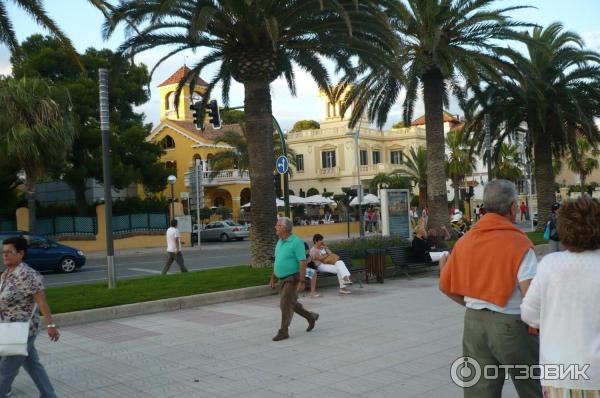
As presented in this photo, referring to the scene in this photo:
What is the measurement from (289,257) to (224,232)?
103 feet

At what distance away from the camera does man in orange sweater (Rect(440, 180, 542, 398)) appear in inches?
139

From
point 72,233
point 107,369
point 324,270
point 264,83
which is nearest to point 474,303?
point 107,369

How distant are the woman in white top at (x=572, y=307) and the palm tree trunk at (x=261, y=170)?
11875 mm

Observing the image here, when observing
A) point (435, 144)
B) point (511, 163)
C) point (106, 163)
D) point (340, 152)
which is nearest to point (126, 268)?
point (106, 163)

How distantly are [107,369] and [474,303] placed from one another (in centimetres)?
478

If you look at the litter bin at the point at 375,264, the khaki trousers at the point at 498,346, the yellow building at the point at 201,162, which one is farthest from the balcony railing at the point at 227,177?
the khaki trousers at the point at 498,346

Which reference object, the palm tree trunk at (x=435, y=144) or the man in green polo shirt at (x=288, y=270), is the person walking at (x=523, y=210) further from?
the man in green polo shirt at (x=288, y=270)

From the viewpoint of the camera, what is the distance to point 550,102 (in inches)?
923

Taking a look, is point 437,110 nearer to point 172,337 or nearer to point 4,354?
point 172,337

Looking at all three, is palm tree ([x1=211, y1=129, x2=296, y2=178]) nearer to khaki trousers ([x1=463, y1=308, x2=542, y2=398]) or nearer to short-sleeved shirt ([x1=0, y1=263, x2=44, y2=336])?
short-sleeved shirt ([x1=0, y1=263, x2=44, y2=336])

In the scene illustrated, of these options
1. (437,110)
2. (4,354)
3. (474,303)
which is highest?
(437,110)

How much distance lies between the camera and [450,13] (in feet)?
59.4

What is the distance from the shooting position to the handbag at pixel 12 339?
4.84 meters

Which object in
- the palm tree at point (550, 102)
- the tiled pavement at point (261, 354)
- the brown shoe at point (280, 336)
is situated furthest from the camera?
the palm tree at point (550, 102)
